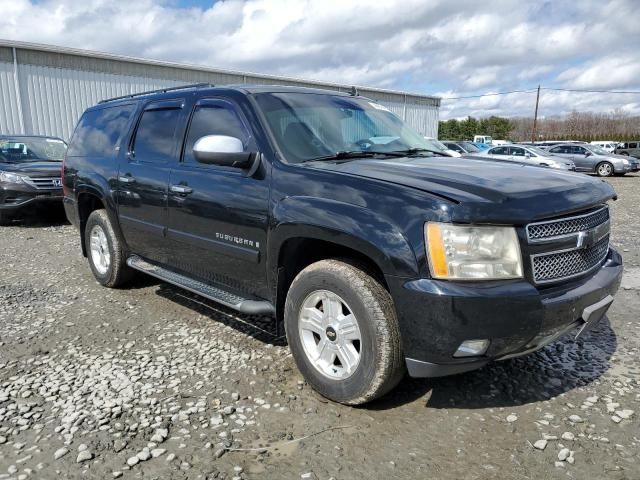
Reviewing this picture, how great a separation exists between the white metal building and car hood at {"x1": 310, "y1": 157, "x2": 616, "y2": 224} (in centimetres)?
1364

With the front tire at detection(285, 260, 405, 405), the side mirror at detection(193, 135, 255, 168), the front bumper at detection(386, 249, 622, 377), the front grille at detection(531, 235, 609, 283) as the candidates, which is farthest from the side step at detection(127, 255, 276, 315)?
the front grille at detection(531, 235, 609, 283)

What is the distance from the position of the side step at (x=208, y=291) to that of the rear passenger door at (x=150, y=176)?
0.31ft

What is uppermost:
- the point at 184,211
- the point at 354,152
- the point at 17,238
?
the point at 354,152

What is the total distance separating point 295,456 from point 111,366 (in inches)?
66.2

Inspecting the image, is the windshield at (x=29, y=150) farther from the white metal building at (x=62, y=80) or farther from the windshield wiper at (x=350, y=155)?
the windshield wiper at (x=350, y=155)

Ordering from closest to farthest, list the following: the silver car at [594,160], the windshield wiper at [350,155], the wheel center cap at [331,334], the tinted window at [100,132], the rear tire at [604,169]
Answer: the wheel center cap at [331,334] → the windshield wiper at [350,155] → the tinted window at [100,132] → the silver car at [594,160] → the rear tire at [604,169]

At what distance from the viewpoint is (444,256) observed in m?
2.49

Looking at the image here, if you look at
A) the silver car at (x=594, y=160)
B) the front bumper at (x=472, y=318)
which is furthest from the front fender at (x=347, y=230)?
the silver car at (x=594, y=160)

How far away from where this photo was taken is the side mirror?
3.25 m

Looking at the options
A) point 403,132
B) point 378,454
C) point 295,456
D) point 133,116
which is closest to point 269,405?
point 295,456

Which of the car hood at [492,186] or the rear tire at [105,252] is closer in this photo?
the car hood at [492,186]

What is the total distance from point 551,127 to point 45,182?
359ft

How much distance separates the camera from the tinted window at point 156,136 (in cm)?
425

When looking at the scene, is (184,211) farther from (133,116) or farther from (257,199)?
(133,116)
